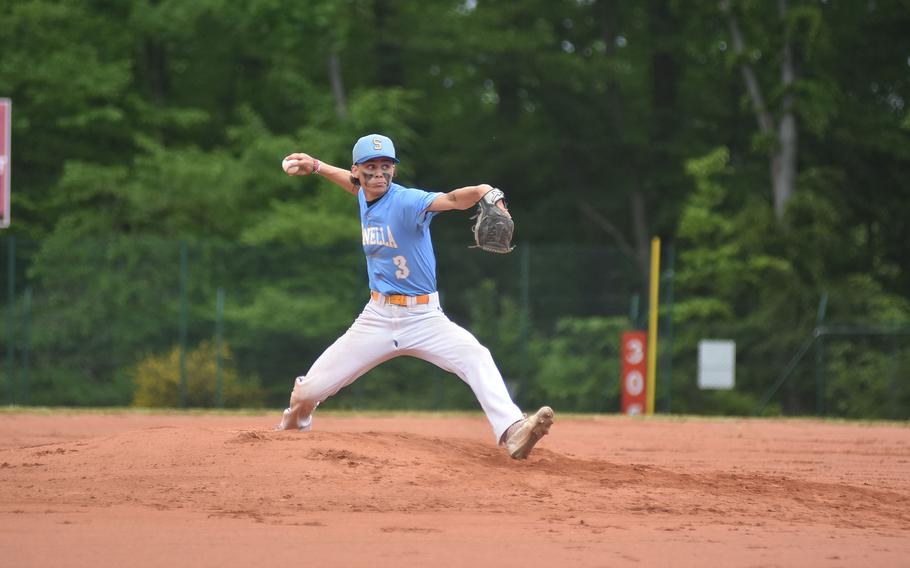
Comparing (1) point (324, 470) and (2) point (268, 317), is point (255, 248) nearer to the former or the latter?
(2) point (268, 317)

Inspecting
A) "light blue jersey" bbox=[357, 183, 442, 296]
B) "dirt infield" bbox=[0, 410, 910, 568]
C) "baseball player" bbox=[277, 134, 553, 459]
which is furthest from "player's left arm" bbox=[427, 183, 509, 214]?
"dirt infield" bbox=[0, 410, 910, 568]

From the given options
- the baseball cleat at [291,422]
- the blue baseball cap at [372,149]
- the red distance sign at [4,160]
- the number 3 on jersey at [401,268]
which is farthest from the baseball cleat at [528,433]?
the red distance sign at [4,160]

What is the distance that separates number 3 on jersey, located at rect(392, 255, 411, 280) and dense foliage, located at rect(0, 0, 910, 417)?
12719mm

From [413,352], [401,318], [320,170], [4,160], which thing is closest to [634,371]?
[4,160]

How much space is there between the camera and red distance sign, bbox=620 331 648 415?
2012cm

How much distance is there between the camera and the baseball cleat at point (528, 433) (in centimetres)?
869

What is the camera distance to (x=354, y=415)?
17.4m

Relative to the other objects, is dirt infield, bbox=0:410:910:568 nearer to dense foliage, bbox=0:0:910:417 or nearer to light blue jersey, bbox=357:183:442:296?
light blue jersey, bbox=357:183:442:296

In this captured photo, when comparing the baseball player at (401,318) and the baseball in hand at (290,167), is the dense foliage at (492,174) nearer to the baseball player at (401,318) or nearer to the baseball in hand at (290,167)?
the baseball in hand at (290,167)

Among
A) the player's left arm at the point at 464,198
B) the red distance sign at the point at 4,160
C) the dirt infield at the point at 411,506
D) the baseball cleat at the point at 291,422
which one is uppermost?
the red distance sign at the point at 4,160

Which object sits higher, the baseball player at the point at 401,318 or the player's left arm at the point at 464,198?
the player's left arm at the point at 464,198

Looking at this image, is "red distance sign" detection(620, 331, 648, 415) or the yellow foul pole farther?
"red distance sign" detection(620, 331, 648, 415)

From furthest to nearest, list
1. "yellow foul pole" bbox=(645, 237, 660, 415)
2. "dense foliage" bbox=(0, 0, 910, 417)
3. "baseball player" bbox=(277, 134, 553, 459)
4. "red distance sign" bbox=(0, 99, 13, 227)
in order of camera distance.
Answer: "dense foliage" bbox=(0, 0, 910, 417), "yellow foul pole" bbox=(645, 237, 660, 415), "red distance sign" bbox=(0, 99, 13, 227), "baseball player" bbox=(277, 134, 553, 459)

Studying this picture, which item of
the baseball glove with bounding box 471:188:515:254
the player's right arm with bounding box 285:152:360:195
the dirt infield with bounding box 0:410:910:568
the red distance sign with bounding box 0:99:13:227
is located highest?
the red distance sign with bounding box 0:99:13:227
